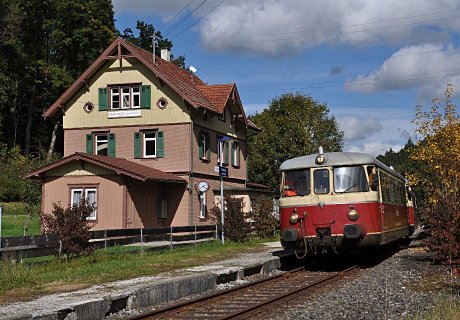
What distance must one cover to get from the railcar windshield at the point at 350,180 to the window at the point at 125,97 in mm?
19569

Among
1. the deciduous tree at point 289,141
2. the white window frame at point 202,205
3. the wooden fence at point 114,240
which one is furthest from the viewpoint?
the deciduous tree at point 289,141

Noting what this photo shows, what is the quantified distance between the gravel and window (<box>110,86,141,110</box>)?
2026cm

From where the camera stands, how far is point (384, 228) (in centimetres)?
1616

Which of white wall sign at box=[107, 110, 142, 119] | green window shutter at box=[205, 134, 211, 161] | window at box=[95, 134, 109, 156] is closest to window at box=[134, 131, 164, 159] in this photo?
white wall sign at box=[107, 110, 142, 119]

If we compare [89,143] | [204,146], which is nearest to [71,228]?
[89,143]

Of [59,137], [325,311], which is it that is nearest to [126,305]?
[325,311]

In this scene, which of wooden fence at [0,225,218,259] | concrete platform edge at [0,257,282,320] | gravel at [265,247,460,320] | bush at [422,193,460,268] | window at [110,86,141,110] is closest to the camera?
concrete platform edge at [0,257,282,320]

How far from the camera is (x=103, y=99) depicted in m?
33.9

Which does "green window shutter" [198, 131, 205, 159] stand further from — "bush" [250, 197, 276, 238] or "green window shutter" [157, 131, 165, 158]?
"bush" [250, 197, 276, 238]

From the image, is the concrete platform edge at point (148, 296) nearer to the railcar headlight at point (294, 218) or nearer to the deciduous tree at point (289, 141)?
the railcar headlight at point (294, 218)

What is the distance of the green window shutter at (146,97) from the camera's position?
Result: 33.1 meters

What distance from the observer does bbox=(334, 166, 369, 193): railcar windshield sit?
1545 centimetres

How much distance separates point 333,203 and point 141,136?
19.6 m

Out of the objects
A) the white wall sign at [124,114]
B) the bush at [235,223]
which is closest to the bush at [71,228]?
the bush at [235,223]
